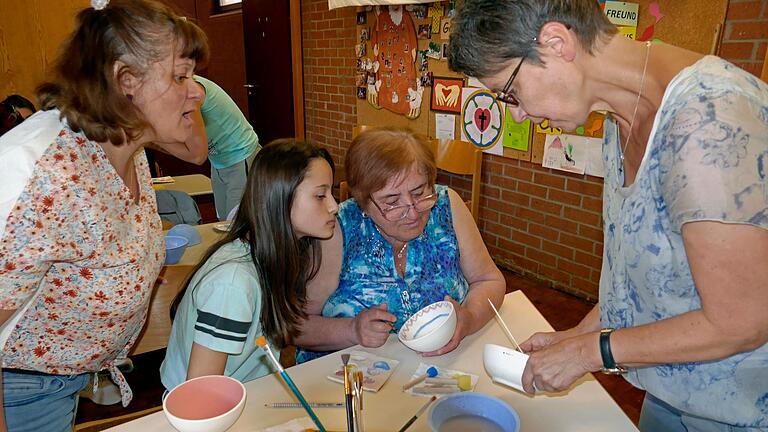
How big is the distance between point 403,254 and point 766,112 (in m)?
0.94

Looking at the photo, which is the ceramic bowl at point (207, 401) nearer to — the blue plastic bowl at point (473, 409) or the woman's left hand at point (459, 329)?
the blue plastic bowl at point (473, 409)

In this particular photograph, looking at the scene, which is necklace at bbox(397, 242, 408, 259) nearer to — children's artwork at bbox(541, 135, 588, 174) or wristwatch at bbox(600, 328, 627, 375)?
wristwatch at bbox(600, 328, 627, 375)

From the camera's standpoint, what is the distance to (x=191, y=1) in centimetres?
620

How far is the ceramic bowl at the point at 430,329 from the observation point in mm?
1155

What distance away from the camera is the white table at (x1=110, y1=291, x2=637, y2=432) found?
1.01 meters

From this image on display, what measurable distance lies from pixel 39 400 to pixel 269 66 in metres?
4.68

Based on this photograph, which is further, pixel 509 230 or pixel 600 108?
pixel 509 230

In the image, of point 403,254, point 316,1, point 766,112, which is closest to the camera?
point 766,112

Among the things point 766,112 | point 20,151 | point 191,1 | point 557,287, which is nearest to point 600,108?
point 766,112

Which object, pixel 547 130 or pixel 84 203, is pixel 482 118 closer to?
pixel 547 130

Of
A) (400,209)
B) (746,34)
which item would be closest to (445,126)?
(746,34)

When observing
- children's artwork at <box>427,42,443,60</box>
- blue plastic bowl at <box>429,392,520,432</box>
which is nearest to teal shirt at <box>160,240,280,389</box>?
blue plastic bowl at <box>429,392,520,432</box>

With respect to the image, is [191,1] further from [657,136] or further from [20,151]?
[657,136]

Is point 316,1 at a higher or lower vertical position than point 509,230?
higher
